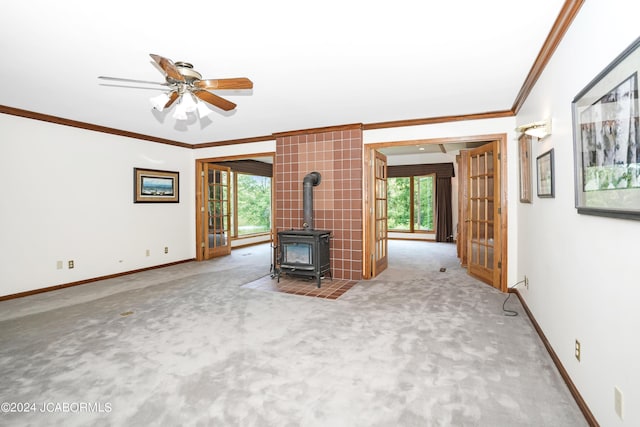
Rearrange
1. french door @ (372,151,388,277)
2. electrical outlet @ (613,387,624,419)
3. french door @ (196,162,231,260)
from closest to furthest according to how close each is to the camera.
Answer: electrical outlet @ (613,387,624,419) < french door @ (372,151,388,277) < french door @ (196,162,231,260)

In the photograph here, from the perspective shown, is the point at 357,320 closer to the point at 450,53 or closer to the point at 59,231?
the point at 450,53

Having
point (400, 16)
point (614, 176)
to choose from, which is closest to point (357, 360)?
point (614, 176)

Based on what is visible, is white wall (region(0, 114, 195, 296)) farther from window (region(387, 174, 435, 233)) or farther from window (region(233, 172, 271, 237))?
window (region(387, 174, 435, 233))

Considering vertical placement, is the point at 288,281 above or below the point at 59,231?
below

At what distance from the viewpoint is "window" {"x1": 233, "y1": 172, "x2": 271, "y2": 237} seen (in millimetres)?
8434

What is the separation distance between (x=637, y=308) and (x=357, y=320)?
2.17 m

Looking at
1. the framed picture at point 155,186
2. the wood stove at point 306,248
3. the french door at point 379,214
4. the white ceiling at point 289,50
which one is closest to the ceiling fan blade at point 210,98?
the white ceiling at point 289,50

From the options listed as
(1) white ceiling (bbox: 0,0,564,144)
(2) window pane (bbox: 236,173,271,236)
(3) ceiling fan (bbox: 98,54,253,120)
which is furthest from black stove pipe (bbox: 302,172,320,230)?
(2) window pane (bbox: 236,173,271,236)

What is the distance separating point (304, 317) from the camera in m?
3.19

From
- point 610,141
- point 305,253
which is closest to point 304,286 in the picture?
point 305,253

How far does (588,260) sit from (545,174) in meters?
1.06

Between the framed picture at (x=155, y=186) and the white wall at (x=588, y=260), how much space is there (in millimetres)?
5561

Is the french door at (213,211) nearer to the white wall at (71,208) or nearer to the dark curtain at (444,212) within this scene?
the white wall at (71,208)

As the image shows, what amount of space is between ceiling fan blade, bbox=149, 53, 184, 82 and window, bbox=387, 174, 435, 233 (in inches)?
324
